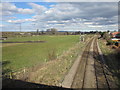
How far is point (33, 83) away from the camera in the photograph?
739 cm

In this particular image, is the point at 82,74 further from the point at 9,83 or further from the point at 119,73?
the point at 9,83

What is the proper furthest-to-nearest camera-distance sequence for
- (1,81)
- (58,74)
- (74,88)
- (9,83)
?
(58,74), (1,81), (9,83), (74,88)

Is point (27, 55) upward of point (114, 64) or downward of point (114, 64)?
upward

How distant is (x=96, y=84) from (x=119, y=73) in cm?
323

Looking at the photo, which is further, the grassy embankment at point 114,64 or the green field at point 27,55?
the green field at point 27,55

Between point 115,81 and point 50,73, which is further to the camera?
point 50,73

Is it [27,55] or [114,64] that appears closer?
[114,64]

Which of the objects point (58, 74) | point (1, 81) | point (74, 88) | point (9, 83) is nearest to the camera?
point (74, 88)

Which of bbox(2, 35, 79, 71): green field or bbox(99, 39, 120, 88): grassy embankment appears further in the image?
bbox(2, 35, 79, 71): green field

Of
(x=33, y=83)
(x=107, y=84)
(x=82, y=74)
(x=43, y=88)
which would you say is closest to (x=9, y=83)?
(x=33, y=83)

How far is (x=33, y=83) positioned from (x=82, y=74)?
4.15 meters

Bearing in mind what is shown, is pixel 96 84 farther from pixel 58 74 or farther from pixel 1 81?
pixel 1 81

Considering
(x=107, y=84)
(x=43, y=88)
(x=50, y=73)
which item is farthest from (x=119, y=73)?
(x=43, y=88)

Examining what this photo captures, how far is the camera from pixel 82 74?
29.8 ft
